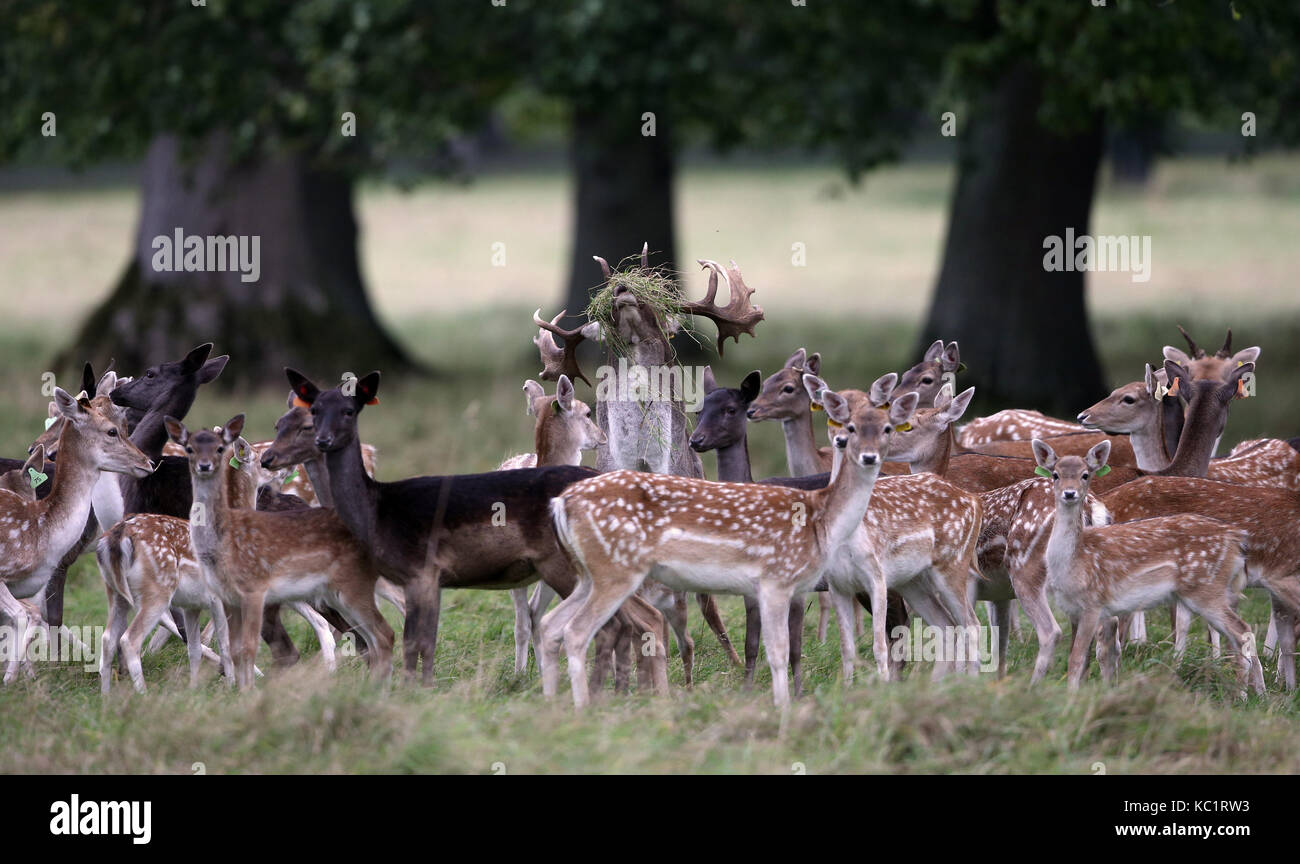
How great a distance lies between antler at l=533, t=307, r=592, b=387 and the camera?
9.38 meters

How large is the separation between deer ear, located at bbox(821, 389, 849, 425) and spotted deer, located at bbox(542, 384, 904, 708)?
0.47 m

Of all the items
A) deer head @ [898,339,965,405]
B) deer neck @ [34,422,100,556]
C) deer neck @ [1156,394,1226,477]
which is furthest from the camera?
deer head @ [898,339,965,405]

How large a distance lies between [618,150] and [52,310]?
46.4 feet

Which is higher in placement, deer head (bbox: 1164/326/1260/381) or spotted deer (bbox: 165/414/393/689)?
deer head (bbox: 1164/326/1260/381)

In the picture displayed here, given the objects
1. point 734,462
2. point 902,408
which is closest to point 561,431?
point 734,462

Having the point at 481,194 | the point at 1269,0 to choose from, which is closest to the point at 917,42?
the point at 1269,0

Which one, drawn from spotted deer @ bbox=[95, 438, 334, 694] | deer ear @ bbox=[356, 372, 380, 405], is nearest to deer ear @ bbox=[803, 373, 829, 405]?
deer ear @ bbox=[356, 372, 380, 405]

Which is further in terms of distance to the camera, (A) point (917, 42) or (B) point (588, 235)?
(B) point (588, 235)

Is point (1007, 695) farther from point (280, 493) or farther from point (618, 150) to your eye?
point (618, 150)

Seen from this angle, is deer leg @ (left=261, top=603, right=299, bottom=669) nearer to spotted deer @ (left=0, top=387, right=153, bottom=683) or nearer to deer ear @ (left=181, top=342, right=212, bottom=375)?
spotted deer @ (left=0, top=387, right=153, bottom=683)

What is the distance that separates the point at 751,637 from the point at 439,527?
162 cm

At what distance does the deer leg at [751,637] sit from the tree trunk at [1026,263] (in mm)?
8983

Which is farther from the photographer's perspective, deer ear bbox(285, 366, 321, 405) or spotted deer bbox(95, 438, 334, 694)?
deer ear bbox(285, 366, 321, 405)
